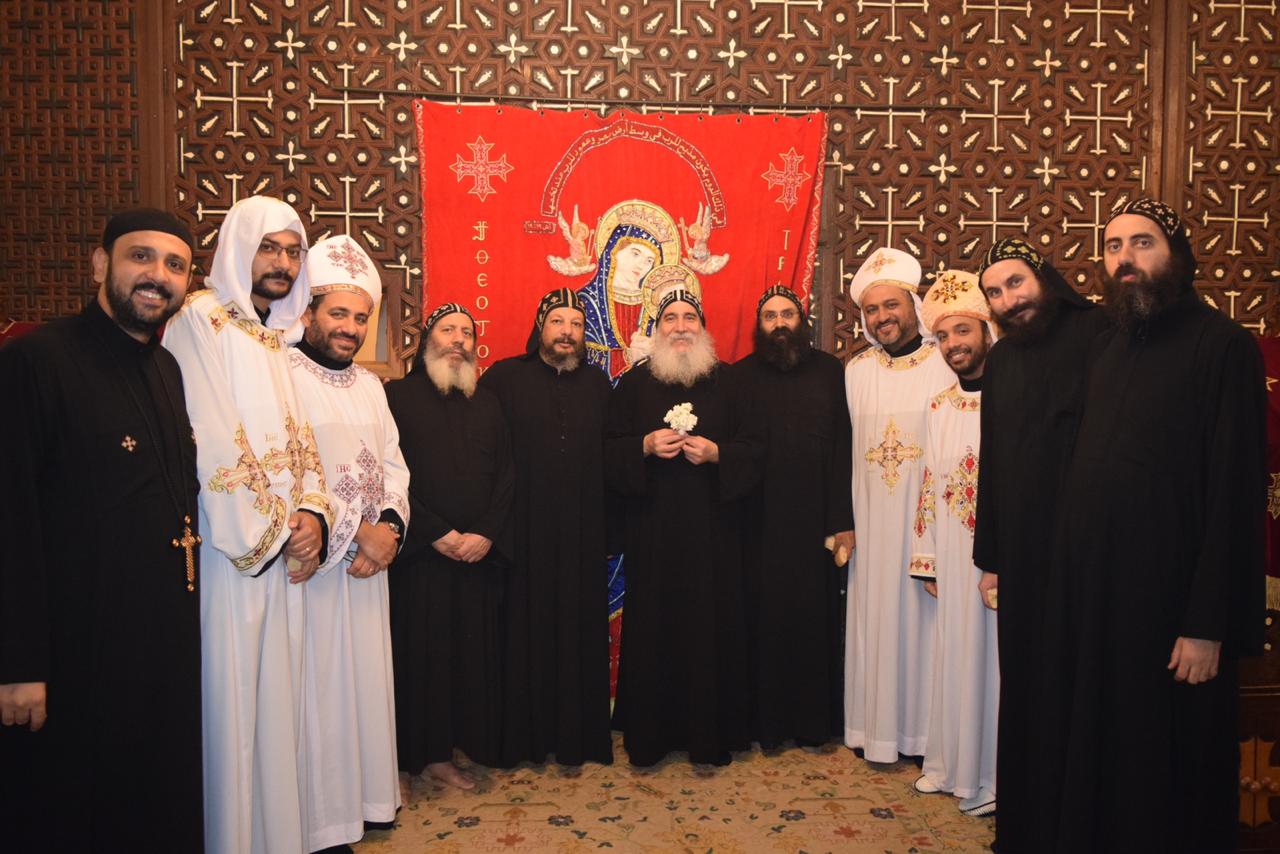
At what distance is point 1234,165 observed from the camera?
16.5 feet

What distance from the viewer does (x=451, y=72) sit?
187 inches

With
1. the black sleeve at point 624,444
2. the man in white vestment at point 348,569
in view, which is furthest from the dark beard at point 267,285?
the black sleeve at point 624,444

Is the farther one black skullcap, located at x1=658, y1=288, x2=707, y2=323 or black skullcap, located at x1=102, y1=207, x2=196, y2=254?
black skullcap, located at x1=658, y1=288, x2=707, y2=323

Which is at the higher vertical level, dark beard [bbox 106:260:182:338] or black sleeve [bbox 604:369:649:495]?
dark beard [bbox 106:260:182:338]

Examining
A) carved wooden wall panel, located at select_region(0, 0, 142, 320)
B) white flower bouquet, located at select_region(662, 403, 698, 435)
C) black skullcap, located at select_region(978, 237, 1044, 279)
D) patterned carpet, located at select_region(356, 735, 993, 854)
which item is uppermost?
carved wooden wall panel, located at select_region(0, 0, 142, 320)

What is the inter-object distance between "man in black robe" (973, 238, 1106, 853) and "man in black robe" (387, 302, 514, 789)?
6.68 ft

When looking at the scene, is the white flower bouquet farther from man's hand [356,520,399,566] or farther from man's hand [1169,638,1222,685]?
man's hand [1169,638,1222,685]

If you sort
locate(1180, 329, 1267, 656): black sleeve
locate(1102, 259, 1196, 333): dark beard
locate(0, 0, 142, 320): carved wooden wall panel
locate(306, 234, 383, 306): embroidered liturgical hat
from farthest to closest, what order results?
locate(0, 0, 142, 320): carved wooden wall panel < locate(306, 234, 383, 306): embroidered liturgical hat < locate(1102, 259, 1196, 333): dark beard < locate(1180, 329, 1267, 656): black sleeve

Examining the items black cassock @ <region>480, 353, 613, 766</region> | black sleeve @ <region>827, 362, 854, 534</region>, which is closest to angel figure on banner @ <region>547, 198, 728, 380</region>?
black cassock @ <region>480, 353, 613, 766</region>

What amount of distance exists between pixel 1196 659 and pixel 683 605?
6.87 ft

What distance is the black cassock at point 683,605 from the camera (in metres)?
3.90

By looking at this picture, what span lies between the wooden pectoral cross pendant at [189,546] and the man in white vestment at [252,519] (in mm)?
90

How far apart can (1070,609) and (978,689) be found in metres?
0.96

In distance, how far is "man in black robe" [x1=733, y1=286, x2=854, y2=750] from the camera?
408 centimetres
